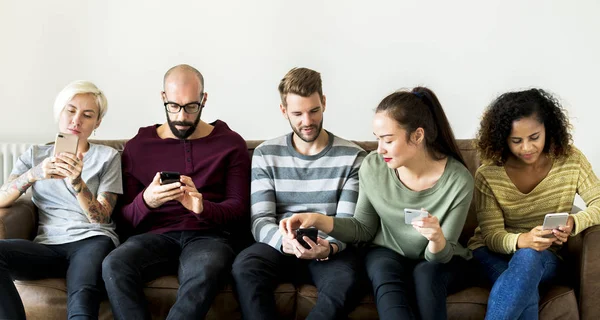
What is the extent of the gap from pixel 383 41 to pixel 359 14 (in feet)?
0.62

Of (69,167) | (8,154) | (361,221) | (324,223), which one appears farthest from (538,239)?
(8,154)

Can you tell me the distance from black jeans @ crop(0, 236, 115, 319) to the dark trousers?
986mm

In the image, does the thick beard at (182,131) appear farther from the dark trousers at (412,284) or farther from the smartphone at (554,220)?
the smartphone at (554,220)

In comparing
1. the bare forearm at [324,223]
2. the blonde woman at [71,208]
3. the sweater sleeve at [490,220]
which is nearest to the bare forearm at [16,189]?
the blonde woman at [71,208]

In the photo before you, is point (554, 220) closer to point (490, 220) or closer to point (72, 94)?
point (490, 220)

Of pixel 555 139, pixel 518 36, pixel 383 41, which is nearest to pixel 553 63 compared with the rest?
pixel 518 36

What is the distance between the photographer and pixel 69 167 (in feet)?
8.72

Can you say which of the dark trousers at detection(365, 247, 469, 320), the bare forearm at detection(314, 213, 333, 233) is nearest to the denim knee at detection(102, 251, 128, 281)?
the bare forearm at detection(314, 213, 333, 233)

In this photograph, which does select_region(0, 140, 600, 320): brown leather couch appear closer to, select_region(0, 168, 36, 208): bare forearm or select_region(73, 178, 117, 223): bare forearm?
select_region(0, 168, 36, 208): bare forearm

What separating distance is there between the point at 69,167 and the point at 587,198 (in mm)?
1945

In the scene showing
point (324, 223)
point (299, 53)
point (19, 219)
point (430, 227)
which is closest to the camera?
point (430, 227)

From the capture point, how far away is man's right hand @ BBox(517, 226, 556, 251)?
2.49m

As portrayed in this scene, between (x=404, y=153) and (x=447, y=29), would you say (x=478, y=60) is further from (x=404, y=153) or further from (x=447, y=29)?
(x=404, y=153)

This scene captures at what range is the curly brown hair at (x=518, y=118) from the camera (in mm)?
2621
